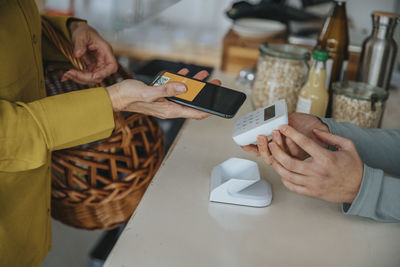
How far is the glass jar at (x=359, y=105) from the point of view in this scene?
1.02 metres

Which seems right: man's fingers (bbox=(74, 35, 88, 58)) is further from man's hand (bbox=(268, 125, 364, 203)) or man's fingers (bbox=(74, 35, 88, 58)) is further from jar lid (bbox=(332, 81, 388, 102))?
jar lid (bbox=(332, 81, 388, 102))

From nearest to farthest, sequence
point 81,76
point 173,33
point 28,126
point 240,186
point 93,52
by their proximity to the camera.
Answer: point 28,126, point 240,186, point 81,76, point 93,52, point 173,33

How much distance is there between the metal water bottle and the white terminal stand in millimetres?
604

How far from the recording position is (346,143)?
759 mm

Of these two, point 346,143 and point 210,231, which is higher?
point 346,143

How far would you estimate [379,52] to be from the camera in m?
1.19

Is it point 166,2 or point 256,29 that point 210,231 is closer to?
point 256,29

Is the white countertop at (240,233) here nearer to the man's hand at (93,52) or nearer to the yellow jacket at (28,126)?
the yellow jacket at (28,126)

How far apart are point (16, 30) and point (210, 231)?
1.82 ft

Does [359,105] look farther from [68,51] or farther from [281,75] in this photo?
[68,51]

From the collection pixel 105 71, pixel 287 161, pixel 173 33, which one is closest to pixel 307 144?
pixel 287 161

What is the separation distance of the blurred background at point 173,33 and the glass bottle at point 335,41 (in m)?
0.41

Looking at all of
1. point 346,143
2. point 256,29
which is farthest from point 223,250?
point 256,29

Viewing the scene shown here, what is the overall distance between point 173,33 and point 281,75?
6.15 ft
